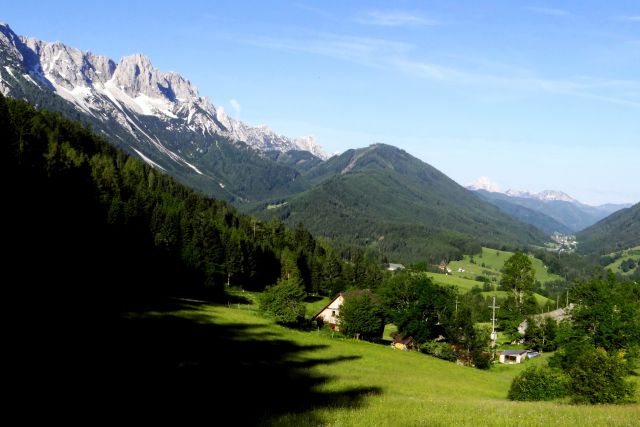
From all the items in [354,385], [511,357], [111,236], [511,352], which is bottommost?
[511,357]

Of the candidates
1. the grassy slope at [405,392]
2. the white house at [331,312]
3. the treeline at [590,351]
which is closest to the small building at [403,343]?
the grassy slope at [405,392]

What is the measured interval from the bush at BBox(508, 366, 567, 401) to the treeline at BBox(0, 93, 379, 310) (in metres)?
48.6

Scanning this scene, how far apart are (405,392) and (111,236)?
6662 centimetres

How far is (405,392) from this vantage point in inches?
1454

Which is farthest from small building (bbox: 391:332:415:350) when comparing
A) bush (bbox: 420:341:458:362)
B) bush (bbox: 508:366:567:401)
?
bush (bbox: 508:366:567:401)

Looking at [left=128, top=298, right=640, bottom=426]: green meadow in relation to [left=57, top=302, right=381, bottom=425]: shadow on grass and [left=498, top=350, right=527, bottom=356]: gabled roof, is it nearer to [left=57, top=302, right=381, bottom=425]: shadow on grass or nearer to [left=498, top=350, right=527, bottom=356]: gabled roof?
[left=57, top=302, right=381, bottom=425]: shadow on grass

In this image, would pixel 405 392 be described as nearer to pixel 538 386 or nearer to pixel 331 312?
pixel 538 386

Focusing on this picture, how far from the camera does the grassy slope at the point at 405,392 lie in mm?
18641

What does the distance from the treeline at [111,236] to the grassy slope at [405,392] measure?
19.8m

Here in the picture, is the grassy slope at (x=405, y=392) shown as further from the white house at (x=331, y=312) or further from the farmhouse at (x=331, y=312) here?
the white house at (x=331, y=312)

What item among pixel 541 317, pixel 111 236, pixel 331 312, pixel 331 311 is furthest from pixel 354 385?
pixel 541 317

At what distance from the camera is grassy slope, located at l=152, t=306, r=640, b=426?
61.2ft

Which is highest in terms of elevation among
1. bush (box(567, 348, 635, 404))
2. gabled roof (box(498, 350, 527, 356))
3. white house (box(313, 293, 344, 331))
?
bush (box(567, 348, 635, 404))

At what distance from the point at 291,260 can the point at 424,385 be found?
96.0 m
